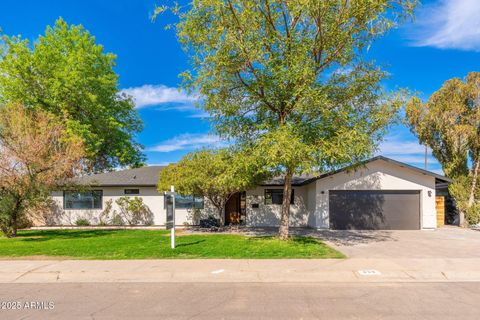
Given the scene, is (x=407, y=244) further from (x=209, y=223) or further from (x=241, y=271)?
(x=209, y=223)

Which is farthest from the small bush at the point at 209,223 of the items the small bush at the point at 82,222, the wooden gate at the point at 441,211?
the wooden gate at the point at 441,211

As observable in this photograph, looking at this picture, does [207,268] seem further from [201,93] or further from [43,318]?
[201,93]

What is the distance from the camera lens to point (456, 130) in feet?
62.5

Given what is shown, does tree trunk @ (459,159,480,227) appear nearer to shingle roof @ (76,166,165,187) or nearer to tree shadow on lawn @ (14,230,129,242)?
shingle roof @ (76,166,165,187)

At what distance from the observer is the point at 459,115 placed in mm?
19297

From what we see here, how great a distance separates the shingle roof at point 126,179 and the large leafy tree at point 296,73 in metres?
9.41

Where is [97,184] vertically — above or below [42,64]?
below

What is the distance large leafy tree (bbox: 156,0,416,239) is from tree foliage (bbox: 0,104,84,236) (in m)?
7.63

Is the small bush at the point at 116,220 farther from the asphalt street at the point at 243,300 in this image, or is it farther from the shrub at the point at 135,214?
the asphalt street at the point at 243,300

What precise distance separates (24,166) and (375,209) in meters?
16.7

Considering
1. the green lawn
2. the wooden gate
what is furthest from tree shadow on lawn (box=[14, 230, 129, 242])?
the wooden gate

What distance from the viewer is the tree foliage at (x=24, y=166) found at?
15.0 m

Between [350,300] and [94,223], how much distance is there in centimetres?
1806

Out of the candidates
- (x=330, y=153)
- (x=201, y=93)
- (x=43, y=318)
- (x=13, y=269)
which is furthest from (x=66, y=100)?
(x=43, y=318)
